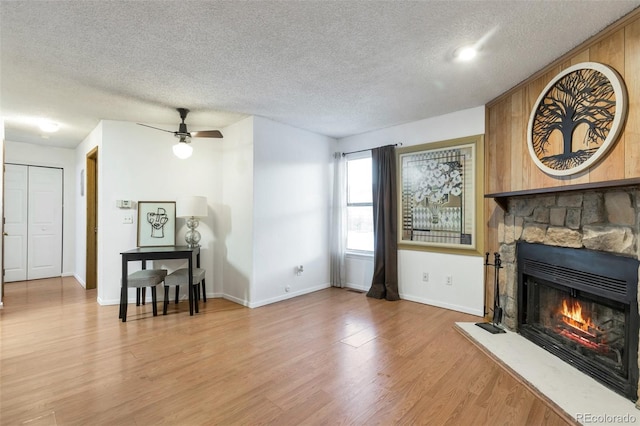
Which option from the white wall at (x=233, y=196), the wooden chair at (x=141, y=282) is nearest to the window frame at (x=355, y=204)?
the white wall at (x=233, y=196)

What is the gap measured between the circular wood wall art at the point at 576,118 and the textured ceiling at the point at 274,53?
0.95 ft

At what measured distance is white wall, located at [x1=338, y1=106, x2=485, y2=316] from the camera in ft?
12.0

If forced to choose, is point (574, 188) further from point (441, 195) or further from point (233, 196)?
point (233, 196)

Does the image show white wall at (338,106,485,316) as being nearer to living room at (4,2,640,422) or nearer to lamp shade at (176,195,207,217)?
living room at (4,2,640,422)

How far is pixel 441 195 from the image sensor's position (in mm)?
3961

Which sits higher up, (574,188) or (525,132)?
(525,132)

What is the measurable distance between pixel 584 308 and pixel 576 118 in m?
1.57

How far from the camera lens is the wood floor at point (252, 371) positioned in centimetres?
185

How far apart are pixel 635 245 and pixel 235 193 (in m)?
4.10

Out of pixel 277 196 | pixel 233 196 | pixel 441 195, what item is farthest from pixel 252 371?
pixel 441 195

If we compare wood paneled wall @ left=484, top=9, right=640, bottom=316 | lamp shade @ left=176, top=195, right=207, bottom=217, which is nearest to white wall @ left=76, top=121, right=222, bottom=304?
lamp shade @ left=176, top=195, right=207, bottom=217

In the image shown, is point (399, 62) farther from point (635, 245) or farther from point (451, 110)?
point (635, 245)

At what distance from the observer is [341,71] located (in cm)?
272

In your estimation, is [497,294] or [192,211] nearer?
[497,294]
